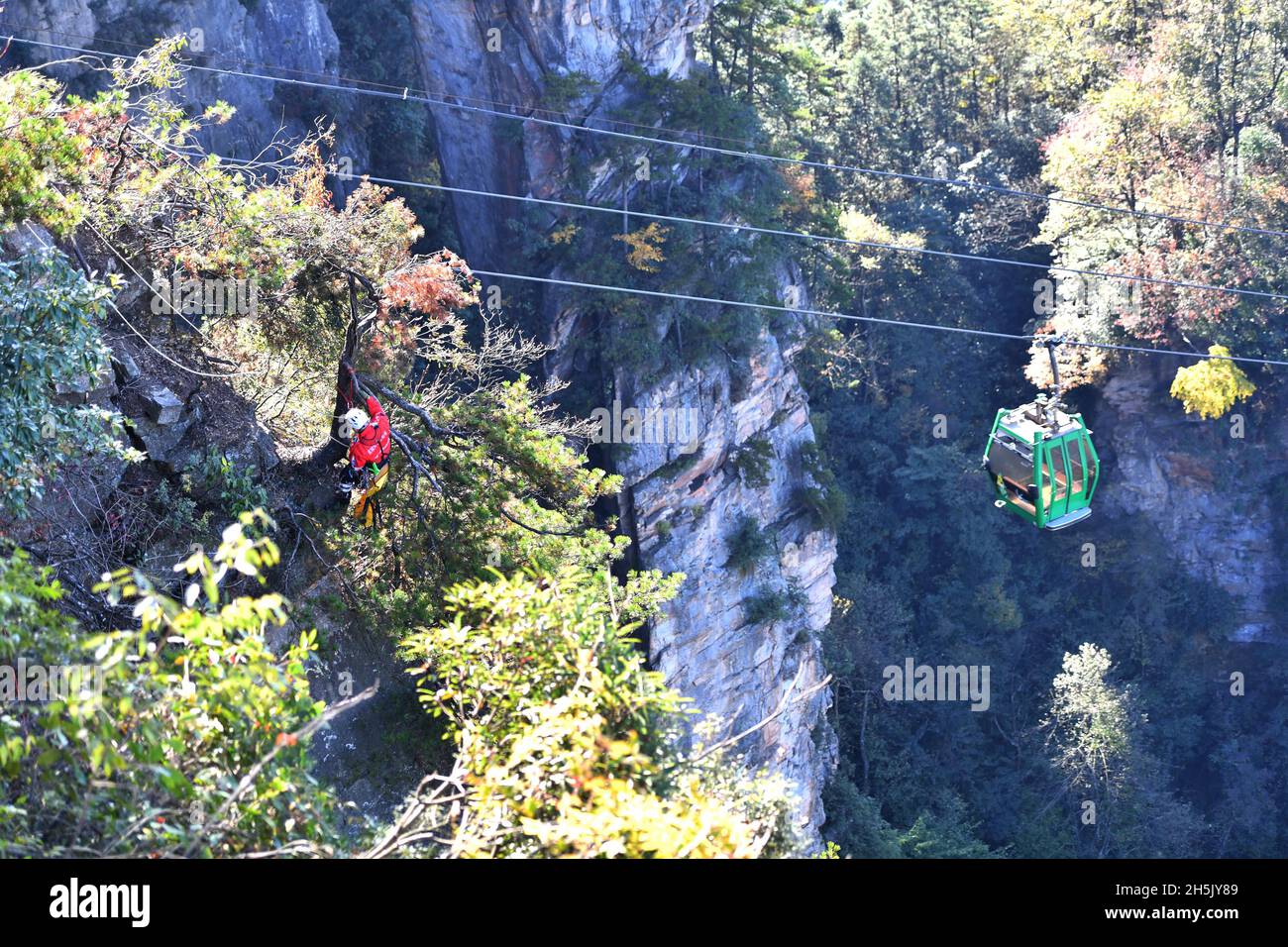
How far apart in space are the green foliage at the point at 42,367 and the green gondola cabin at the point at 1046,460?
8.62m

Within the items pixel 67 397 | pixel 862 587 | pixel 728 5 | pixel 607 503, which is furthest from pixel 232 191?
pixel 862 587

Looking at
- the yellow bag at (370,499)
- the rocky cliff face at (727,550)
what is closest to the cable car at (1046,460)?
the yellow bag at (370,499)

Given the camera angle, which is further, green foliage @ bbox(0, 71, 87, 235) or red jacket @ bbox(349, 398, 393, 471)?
red jacket @ bbox(349, 398, 393, 471)

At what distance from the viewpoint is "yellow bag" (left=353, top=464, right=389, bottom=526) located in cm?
966

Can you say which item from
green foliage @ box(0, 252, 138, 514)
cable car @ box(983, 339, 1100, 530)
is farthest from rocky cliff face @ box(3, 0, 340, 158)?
cable car @ box(983, 339, 1100, 530)

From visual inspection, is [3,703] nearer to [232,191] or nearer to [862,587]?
[232,191]

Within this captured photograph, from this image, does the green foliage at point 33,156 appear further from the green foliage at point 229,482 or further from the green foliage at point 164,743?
the green foliage at point 164,743

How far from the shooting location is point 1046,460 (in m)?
12.1

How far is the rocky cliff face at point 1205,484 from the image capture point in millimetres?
26578

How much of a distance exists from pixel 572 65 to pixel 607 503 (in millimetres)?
7219

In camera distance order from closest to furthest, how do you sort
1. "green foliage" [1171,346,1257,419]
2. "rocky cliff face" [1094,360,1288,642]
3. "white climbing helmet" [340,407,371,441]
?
"white climbing helmet" [340,407,371,441] < "green foliage" [1171,346,1257,419] < "rocky cliff face" [1094,360,1288,642]

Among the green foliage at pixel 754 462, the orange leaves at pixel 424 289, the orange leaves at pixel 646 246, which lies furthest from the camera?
the green foliage at pixel 754 462

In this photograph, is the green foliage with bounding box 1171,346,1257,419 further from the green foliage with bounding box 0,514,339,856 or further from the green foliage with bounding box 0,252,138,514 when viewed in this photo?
the green foliage with bounding box 0,514,339,856

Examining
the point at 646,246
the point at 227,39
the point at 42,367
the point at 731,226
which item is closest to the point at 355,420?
the point at 42,367
